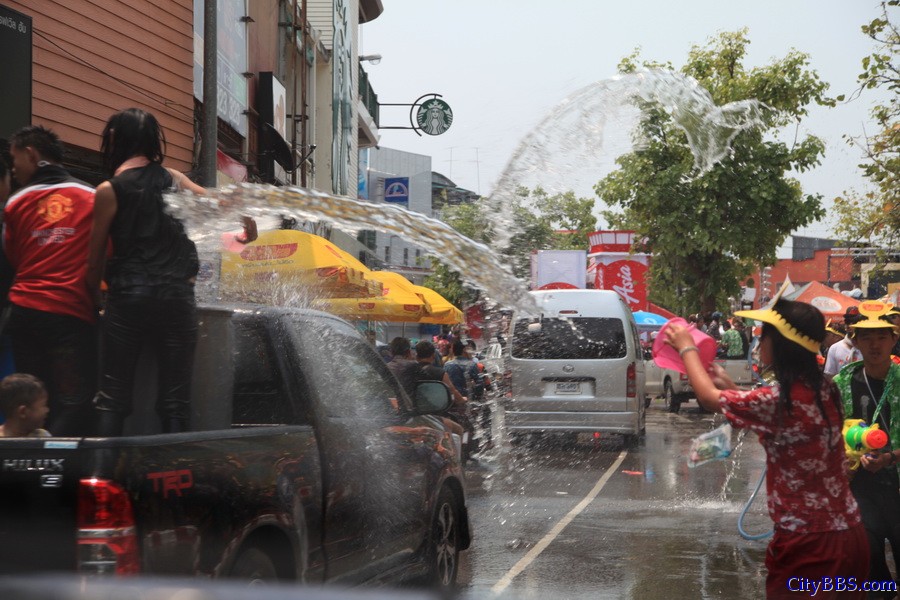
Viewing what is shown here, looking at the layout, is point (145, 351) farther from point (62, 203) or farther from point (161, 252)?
point (62, 203)

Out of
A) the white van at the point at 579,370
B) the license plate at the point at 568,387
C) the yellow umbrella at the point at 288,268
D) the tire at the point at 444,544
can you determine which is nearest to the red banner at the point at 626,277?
the white van at the point at 579,370

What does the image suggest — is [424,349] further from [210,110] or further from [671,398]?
[671,398]

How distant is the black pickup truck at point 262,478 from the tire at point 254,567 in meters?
0.01

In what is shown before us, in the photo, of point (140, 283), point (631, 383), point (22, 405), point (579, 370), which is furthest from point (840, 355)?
point (22, 405)

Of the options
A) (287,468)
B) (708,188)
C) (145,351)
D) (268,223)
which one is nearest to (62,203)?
(145,351)

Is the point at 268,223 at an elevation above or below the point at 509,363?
above

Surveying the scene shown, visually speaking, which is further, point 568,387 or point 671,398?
point 671,398

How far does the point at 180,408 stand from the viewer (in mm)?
4453

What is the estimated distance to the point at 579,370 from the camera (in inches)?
603

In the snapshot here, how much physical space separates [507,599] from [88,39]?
8636 mm

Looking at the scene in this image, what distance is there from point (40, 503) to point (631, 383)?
12.4 meters

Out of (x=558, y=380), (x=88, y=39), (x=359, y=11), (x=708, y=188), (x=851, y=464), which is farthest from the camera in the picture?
(x=359, y=11)

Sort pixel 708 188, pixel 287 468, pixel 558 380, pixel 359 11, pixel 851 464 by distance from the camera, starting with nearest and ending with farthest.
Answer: pixel 287 468
pixel 851 464
pixel 558 380
pixel 708 188
pixel 359 11

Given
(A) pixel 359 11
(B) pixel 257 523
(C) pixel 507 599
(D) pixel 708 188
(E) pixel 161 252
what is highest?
(A) pixel 359 11
